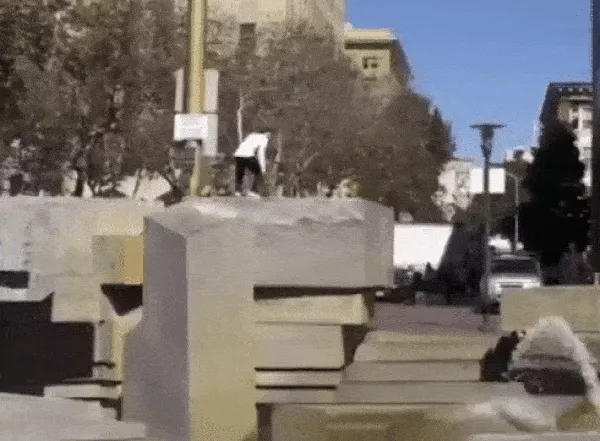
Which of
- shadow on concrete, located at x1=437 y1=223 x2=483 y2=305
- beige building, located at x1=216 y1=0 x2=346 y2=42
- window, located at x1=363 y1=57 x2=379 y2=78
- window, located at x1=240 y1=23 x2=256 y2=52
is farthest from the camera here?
window, located at x1=363 y1=57 x2=379 y2=78

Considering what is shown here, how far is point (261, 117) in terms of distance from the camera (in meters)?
44.8

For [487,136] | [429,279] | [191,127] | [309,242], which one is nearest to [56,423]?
[309,242]

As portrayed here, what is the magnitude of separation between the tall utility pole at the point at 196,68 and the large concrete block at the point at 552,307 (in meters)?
6.39

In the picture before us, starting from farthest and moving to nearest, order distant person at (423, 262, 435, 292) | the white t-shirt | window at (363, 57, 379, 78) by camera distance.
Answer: window at (363, 57, 379, 78) → distant person at (423, 262, 435, 292) → the white t-shirt

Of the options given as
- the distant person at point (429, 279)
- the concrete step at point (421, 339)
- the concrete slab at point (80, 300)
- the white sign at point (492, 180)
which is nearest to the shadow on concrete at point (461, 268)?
the distant person at point (429, 279)

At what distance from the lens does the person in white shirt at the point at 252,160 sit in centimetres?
A: 923

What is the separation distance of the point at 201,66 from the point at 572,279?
37.6 m

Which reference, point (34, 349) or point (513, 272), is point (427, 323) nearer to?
point (34, 349)

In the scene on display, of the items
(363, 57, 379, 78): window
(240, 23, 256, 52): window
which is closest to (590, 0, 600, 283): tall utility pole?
(240, 23, 256, 52): window

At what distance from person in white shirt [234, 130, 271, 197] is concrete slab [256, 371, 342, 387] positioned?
2.24m

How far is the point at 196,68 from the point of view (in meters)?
13.3

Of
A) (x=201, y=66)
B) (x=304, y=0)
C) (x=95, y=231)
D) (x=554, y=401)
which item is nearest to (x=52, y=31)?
(x=201, y=66)

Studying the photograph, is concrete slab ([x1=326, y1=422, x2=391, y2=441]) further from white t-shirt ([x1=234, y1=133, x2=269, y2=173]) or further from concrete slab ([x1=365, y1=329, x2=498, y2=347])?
white t-shirt ([x1=234, y1=133, x2=269, y2=173])

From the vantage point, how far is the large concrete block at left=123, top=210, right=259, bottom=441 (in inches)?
269
